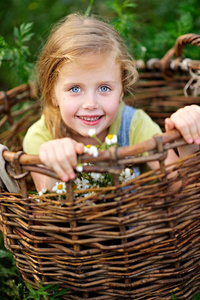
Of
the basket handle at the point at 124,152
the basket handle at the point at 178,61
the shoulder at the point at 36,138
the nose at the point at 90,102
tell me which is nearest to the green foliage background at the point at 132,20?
the basket handle at the point at 178,61

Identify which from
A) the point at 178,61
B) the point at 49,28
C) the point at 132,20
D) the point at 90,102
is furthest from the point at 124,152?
the point at 132,20

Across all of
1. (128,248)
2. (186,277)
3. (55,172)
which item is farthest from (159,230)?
(55,172)

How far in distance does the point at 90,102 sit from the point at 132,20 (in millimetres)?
1084

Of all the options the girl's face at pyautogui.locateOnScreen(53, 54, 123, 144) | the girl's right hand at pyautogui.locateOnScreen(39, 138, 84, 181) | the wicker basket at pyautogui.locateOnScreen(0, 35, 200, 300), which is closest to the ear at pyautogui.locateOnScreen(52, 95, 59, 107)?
the girl's face at pyautogui.locateOnScreen(53, 54, 123, 144)

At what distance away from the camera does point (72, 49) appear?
146cm

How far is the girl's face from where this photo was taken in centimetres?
143

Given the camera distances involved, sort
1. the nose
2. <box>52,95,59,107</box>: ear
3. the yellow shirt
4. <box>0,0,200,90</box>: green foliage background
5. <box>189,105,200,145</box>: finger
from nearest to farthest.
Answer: <box>189,105,200,145</box>: finger
the nose
<box>52,95,59,107</box>: ear
the yellow shirt
<box>0,0,200,90</box>: green foliage background

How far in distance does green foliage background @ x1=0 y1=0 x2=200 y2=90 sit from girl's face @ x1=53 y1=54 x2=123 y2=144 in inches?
24.2

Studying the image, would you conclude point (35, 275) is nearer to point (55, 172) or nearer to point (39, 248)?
point (39, 248)

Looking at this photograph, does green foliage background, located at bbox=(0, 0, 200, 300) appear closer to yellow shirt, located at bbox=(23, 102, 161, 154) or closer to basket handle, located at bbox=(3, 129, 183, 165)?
yellow shirt, located at bbox=(23, 102, 161, 154)

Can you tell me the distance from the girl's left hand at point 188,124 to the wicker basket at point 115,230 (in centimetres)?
3

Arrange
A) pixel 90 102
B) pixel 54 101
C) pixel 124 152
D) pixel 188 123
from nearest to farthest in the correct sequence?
pixel 124 152, pixel 188 123, pixel 90 102, pixel 54 101

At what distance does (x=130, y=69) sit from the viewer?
5.43 ft

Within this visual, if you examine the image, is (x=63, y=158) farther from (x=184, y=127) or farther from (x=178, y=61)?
(x=178, y=61)
